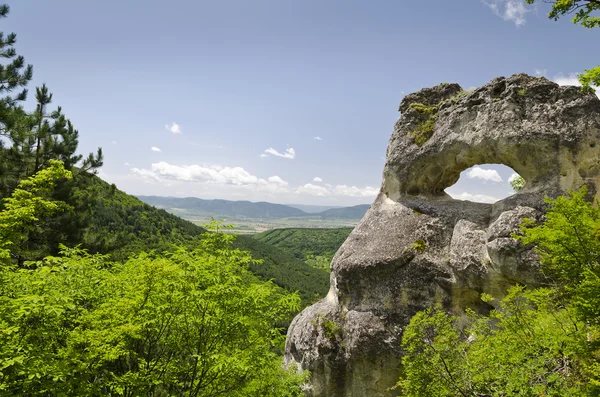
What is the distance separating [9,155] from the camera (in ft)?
66.3

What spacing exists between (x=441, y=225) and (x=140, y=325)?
14.8m

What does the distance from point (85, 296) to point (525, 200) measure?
16822 millimetres

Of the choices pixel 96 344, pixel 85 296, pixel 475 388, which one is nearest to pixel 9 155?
pixel 85 296

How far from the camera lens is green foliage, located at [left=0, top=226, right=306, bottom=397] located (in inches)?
277

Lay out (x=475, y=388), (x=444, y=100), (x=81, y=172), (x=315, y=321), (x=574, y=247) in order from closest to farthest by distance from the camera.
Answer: (x=574, y=247) → (x=475, y=388) → (x=315, y=321) → (x=444, y=100) → (x=81, y=172)

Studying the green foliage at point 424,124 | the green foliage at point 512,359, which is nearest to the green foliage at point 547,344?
the green foliage at point 512,359

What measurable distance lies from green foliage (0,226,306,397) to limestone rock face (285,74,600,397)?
274 inches

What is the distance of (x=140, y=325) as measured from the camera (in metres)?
7.98

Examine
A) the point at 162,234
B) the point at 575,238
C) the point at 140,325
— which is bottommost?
the point at 162,234

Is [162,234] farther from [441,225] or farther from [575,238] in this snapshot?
[575,238]

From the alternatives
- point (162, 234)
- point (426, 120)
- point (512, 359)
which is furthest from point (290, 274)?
point (512, 359)

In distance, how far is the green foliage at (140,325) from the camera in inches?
277

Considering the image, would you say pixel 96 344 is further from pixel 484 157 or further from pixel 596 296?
pixel 484 157

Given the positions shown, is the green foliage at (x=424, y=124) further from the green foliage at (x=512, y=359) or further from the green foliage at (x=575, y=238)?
the green foliage at (x=575, y=238)
